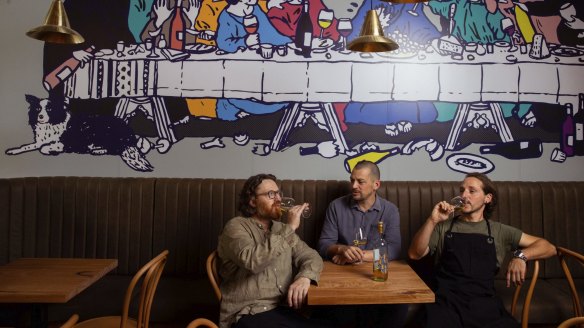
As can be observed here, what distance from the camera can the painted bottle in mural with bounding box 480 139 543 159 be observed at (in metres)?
4.01

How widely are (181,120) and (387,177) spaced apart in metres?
1.80

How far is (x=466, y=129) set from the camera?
4.01m

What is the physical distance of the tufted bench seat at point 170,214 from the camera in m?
3.64

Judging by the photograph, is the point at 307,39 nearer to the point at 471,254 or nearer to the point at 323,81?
the point at 323,81

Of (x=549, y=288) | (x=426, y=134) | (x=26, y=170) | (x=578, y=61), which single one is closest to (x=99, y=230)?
(x=26, y=170)

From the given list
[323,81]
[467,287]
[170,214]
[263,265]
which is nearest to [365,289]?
[263,265]

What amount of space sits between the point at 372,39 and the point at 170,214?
1998mm

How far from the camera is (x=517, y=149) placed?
4.01 metres

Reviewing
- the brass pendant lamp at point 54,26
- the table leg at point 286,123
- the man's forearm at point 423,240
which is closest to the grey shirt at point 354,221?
the man's forearm at point 423,240

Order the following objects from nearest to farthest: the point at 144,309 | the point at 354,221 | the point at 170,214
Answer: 1. the point at 144,309
2. the point at 354,221
3. the point at 170,214

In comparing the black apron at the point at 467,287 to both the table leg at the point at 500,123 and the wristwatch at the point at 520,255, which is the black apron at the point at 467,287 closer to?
the wristwatch at the point at 520,255

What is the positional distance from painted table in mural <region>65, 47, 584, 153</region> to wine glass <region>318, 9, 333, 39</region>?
23 centimetres

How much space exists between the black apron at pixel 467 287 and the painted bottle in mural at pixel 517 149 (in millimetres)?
1205

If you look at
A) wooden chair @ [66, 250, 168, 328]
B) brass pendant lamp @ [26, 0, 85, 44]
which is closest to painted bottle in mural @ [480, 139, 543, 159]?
wooden chair @ [66, 250, 168, 328]
